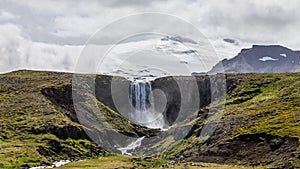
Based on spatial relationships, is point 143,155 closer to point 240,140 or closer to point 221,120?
point 221,120

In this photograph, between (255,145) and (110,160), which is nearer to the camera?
(255,145)

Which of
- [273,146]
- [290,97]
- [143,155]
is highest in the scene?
[290,97]

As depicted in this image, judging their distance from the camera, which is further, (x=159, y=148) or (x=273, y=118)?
(x=159, y=148)

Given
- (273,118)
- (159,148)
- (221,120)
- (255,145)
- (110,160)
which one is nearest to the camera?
(255,145)

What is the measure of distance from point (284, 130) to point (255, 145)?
1095cm

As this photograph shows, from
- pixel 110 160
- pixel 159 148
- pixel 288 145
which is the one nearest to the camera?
pixel 288 145

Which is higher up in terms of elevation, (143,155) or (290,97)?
(290,97)

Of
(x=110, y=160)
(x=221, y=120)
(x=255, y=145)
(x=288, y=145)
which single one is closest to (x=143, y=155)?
(x=110, y=160)

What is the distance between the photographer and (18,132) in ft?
633

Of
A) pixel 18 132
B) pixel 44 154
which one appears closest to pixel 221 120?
pixel 44 154

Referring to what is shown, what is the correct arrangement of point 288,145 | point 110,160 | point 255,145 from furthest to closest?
point 110,160 → point 255,145 → point 288,145

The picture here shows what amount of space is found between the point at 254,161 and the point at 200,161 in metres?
21.3

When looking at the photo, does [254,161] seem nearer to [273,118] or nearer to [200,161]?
[200,161]

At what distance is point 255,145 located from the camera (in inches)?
5354
